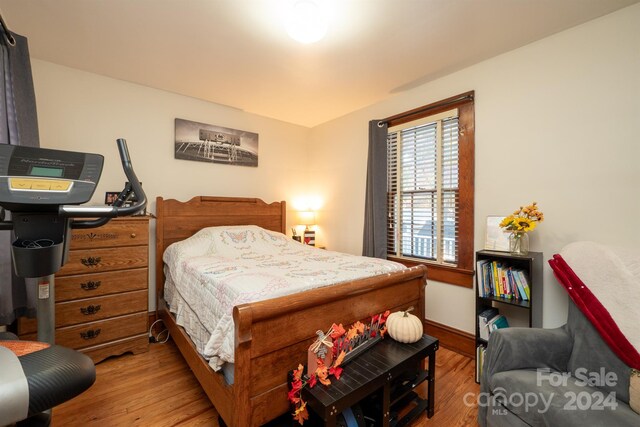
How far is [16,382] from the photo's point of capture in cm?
61

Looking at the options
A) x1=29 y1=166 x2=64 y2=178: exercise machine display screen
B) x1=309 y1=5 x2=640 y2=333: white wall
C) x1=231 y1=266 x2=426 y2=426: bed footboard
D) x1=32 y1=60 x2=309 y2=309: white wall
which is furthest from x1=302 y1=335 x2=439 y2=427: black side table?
x1=32 y1=60 x2=309 y2=309: white wall

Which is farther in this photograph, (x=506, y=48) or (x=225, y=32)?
(x=506, y=48)

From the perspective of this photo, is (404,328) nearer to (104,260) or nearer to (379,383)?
(379,383)

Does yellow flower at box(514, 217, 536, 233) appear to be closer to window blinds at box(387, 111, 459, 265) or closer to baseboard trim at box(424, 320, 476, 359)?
window blinds at box(387, 111, 459, 265)

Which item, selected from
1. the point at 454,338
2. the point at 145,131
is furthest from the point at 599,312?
the point at 145,131

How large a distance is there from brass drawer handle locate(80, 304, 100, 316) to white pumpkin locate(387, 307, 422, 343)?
2227 mm

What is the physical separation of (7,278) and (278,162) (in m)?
2.72

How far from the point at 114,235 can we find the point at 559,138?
11.2 ft

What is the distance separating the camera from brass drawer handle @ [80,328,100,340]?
214 cm

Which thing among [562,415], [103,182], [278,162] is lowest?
[562,415]

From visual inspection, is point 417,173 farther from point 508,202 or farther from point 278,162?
point 278,162

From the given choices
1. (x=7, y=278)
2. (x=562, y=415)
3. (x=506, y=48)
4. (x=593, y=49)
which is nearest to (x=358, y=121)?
(x=506, y=48)

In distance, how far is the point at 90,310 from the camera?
217 cm

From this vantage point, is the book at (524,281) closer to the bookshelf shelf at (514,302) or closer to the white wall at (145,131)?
the bookshelf shelf at (514,302)
